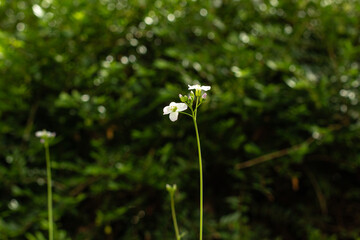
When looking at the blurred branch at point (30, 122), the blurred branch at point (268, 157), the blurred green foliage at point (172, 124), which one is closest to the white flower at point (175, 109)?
the blurred green foliage at point (172, 124)

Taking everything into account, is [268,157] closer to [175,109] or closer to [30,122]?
[175,109]

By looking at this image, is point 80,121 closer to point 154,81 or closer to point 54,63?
point 54,63

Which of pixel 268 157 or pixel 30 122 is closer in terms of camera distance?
pixel 268 157

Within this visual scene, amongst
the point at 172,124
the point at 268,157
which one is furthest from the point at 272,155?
the point at 172,124

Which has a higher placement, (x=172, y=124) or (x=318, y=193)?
(x=172, y=124)

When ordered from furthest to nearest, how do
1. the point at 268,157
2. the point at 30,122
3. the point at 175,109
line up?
1. the point at 30,122
2. the point at 268,157
3. the point at 175,109

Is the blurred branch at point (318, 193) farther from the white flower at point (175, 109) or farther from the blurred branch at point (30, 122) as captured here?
the blurred branch at point (30, 122)

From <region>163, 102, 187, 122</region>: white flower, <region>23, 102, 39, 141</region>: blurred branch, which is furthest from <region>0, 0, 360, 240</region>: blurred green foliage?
<region>163, 102, 187, 122</region>: white flower

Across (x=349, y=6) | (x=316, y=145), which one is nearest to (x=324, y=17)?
(x=349, y=6)

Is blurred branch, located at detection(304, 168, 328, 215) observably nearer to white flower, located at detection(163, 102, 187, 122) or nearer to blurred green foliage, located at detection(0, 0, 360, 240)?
blurred green foliage, located at detection(0, 0, 360, 240)
